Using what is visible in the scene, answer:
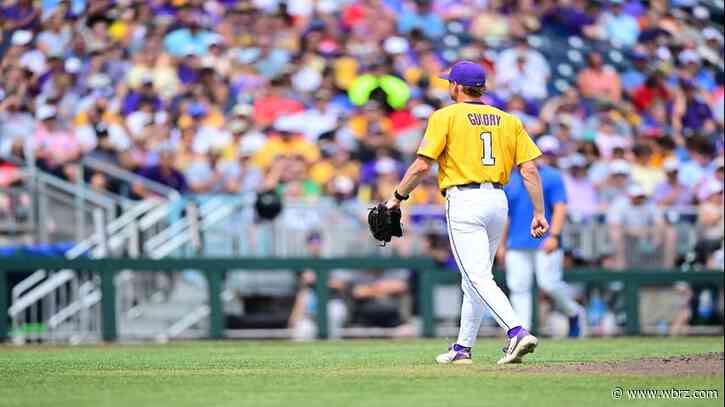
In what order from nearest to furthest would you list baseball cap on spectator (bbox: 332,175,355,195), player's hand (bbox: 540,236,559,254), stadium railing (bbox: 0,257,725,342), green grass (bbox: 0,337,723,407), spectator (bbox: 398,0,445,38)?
green grass (bbox: 0,337,723,407) < player's hand (bbox: 540,236,559,254) < stadium railing (bbox: 0,257,725,342) < baseball cap on spectator (bbox: 332,175,355,195) < spectator (bbox: 398,0,445,38)

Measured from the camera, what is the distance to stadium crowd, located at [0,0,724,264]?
56.3ft

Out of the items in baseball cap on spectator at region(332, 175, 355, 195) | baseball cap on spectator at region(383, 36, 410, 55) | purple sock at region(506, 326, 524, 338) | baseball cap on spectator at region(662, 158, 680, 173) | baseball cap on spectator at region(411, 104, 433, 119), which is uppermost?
baseball cap on spectator at region(383, 36, 410, 55)

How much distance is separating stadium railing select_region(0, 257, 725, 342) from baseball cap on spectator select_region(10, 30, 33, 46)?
3847 millimetres

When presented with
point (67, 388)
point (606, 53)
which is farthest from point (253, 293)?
point (67, 388)

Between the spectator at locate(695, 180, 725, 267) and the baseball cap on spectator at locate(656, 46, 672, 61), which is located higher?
the baseball cap on spectator at locate(656, 46, 672, 61)

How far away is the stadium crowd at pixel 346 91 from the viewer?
56.3 feet

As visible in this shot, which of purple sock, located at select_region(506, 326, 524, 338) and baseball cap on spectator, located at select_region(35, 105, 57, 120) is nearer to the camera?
purple sock, located at select_region(506, 326, 524, 338)

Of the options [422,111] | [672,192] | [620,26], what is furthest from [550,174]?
[620,26]

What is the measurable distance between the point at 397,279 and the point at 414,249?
0.44 metres

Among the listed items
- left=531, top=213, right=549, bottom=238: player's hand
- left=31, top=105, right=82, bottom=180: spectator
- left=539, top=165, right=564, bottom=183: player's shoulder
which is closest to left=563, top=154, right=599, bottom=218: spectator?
left=539, top=165, right=564, bottom=183: player's shoulder

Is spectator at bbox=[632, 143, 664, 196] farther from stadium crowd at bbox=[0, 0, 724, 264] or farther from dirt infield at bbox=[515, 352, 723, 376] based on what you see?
dirt infield at bbox=[515, 352, 723, 376]

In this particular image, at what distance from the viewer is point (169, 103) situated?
61.0ft

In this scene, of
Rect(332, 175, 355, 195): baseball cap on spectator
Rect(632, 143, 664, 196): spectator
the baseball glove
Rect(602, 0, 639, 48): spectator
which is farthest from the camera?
Rect(602, 0, 639, 48): spectator

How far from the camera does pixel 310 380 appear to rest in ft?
28.2
